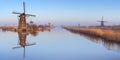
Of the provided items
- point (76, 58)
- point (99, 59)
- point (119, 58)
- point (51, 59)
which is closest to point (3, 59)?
point (51, 59)

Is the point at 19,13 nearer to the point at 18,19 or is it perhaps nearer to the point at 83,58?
the point at 18,19

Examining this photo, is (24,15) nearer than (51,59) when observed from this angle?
No

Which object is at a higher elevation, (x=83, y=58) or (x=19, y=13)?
(x=19, y=13)

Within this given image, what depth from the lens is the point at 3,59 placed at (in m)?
15.8

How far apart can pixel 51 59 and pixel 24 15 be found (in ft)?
112

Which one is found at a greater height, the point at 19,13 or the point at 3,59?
the point at 19,13

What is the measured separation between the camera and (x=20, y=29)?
2060 inches

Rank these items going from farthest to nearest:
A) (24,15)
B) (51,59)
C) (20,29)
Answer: (20,29)
(24,15)
(51,59)

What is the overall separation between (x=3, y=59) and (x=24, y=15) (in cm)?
3374

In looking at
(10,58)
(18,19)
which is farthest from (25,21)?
(10,58)

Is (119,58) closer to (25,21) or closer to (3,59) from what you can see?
(3,59)

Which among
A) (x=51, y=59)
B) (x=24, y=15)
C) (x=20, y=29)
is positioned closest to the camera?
(x=51, y=59)

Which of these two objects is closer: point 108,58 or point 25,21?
point 108,58

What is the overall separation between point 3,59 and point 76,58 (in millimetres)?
3982
